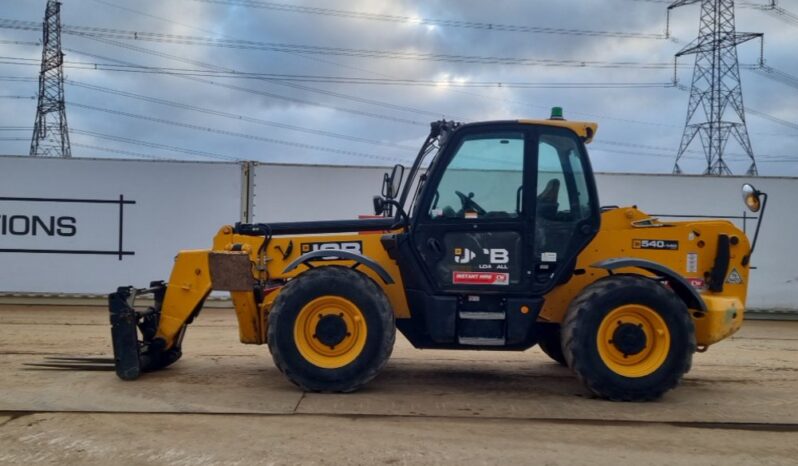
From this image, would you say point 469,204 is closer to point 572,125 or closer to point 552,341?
point 572,125

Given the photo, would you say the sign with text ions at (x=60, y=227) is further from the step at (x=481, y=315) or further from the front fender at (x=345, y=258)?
the step at (x=481, y=315)

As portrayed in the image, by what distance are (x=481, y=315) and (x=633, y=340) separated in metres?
1.18

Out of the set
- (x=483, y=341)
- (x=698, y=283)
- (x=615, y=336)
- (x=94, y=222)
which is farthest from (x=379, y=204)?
(x=94, y=222)

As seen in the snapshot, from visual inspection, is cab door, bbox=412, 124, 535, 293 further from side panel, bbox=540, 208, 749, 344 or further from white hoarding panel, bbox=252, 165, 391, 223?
white hoarding panel, bbox=252, 165, 391, 223

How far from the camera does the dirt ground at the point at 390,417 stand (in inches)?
170

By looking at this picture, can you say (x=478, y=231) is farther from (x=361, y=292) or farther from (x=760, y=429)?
(x=760, y=429)

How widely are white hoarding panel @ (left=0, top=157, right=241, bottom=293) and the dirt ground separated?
15.5ft

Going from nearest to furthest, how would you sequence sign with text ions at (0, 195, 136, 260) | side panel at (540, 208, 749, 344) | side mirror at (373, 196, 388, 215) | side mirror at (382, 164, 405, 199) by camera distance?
side mirror at (373, 196, 388, 215), side panel at (540, 208, 749, 344), side mirror at (382, 164, 405, 199), sign with text ions at (0, 195, 136, 260)

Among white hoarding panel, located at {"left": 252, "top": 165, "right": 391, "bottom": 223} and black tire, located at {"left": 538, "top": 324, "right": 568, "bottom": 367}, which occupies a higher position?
white hoarding panel, located at {"left": 252, "top": 165, "right": 391, "bottom": 223}

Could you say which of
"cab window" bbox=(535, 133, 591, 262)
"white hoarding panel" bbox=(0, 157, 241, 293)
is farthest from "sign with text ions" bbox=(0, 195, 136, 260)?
"cab window" bbox=(535, 133, 591, 262)

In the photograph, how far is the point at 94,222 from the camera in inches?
476

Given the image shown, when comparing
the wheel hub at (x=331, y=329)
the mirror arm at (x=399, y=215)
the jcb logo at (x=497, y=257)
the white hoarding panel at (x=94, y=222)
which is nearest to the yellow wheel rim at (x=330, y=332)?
the wheel hub at (x=331, y=329)

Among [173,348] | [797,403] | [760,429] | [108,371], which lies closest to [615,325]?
[760,429]

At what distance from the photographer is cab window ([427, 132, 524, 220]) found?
5766 mm
